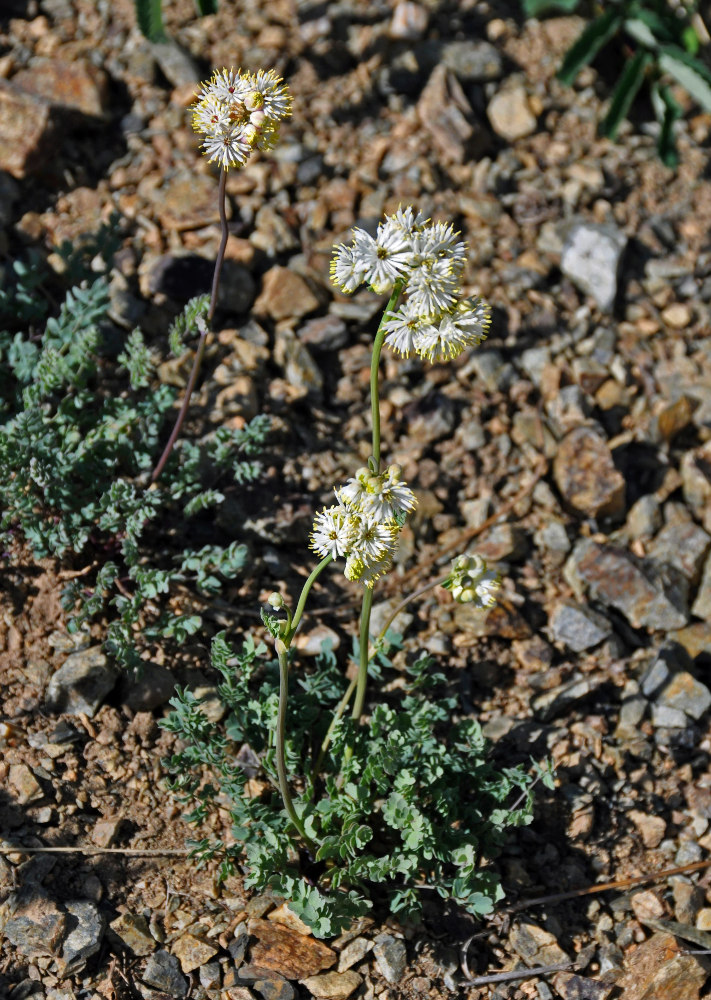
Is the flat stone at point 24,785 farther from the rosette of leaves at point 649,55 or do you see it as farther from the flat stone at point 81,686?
the rosette of leaves at point 649,55

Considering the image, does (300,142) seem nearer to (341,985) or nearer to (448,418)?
(448,418)

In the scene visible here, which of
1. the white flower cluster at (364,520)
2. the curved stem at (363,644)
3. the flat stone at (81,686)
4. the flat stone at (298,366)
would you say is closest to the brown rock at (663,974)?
the curved stem at (363,644)

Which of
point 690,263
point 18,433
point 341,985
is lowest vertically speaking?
point 341,985

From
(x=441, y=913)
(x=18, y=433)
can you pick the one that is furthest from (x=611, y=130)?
(x=441, y=913)

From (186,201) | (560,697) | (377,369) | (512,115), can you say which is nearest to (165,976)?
(560,697)

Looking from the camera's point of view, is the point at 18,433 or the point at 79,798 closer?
the point at 79,798

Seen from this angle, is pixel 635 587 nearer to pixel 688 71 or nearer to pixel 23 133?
pixel 688 71
